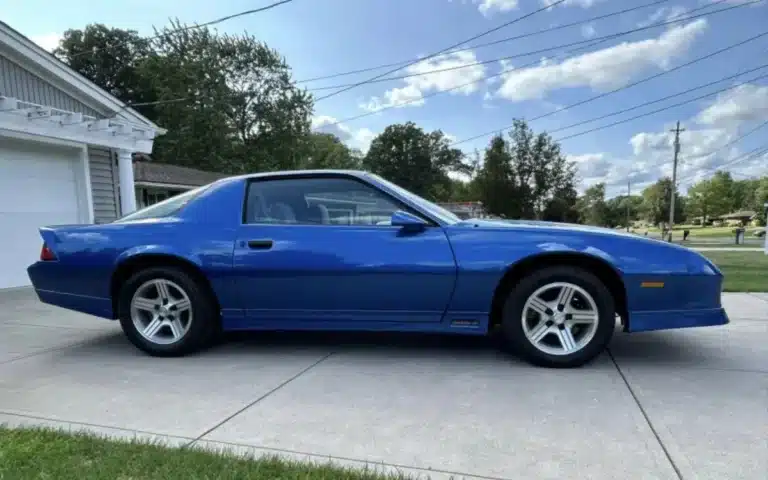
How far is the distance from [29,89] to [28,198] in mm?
1995

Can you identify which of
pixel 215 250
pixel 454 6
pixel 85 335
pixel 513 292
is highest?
pixel 454 6

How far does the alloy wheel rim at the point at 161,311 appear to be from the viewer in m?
3.51

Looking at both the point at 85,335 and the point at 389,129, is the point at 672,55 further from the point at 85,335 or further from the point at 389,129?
the point at 389,129

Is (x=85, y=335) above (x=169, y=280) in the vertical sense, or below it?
below

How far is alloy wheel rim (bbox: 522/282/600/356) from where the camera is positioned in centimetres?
307

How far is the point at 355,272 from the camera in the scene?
3.20 metres

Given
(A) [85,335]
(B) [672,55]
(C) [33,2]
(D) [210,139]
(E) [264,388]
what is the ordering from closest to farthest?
(E) [264,388] → (A) [85,335] → (C) [33,2] → (B) [672,55] → (D) [210,139]

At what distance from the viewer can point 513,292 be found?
311 cm

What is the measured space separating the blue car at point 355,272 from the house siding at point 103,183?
5.98 meters

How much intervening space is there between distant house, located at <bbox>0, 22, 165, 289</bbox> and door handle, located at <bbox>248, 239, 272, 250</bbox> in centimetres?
589

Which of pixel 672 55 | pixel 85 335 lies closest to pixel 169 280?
pixel 85 335

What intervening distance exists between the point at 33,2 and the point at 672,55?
18308 mm

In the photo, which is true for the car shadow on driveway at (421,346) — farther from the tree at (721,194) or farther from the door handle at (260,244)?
the tree at (721,194)

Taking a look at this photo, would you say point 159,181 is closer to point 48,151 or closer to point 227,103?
point 48,151
